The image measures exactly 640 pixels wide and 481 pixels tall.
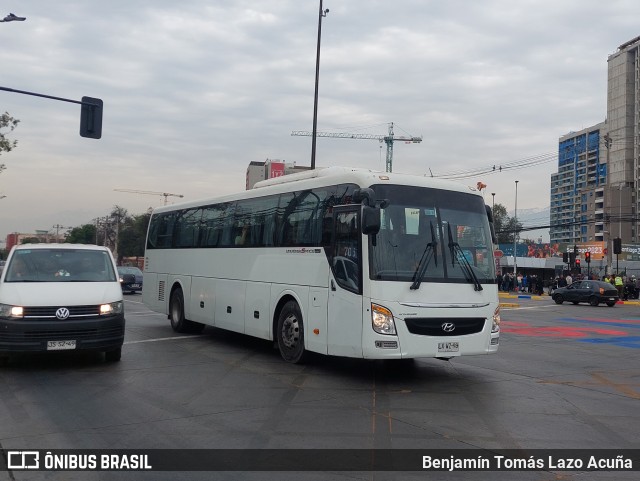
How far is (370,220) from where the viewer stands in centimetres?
916

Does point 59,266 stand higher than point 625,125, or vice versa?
point 625,125

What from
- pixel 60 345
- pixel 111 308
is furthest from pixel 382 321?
pixel 60 345

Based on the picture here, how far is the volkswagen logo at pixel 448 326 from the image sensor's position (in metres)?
9.53

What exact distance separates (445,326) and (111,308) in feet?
17.4

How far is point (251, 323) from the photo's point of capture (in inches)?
491

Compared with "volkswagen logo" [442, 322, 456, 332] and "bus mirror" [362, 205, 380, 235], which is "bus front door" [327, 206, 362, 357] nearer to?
"bus mirror" [362, 205, 380, 235]

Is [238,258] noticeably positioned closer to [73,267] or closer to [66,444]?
[73,267]

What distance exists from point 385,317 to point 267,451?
350 centimetres

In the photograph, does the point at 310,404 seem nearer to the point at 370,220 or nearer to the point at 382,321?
the point at 382,321

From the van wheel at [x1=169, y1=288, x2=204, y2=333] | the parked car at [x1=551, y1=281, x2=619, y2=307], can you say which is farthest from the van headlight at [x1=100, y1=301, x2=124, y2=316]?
the parked car at [x1=551, y1=281, x2=619, y2=307]

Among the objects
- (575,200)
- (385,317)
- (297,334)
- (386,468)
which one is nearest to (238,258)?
(297,334)

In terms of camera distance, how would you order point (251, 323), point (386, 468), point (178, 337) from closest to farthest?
point (386, 468) → point (251, 323) → point (178, 337)

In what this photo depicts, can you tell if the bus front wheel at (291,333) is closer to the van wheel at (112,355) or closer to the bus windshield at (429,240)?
the bus windshield at (429,240)

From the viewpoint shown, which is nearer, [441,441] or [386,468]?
[386,468]
